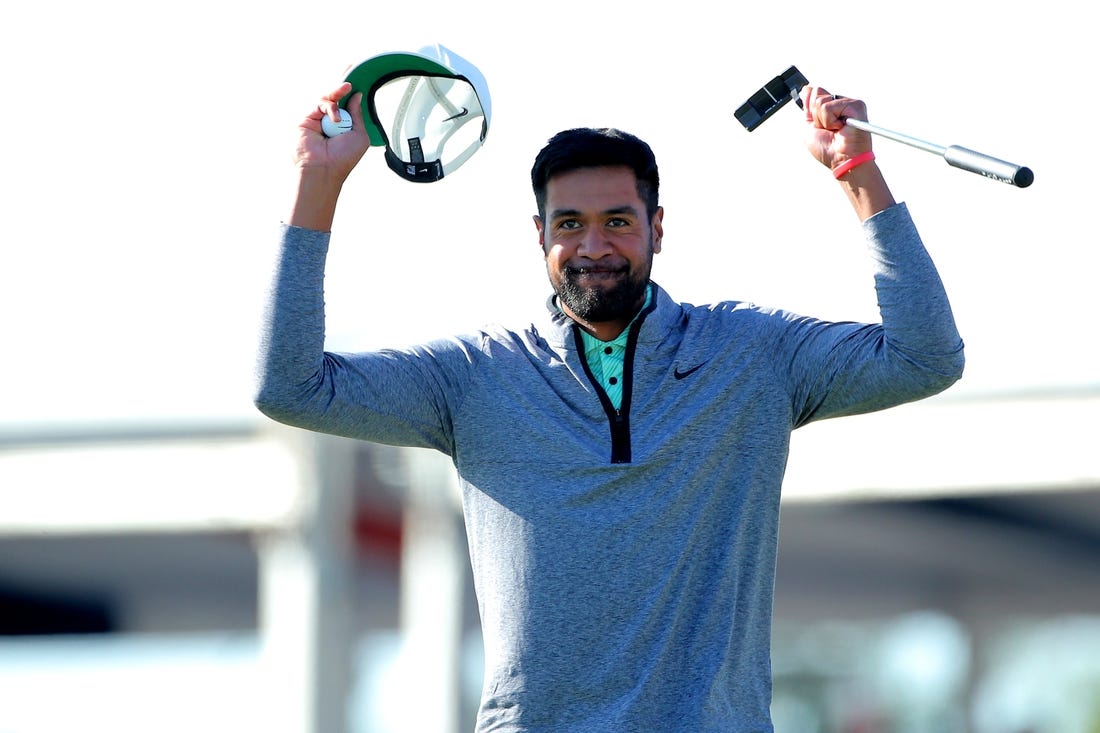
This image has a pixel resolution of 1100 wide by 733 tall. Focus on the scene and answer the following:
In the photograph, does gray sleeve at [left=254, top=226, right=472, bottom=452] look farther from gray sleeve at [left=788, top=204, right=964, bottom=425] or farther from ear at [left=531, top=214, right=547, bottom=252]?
gray sleeve at [left=788, top=204, right=964, bottom=425]

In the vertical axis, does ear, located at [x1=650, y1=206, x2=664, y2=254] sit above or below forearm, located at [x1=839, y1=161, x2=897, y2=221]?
below

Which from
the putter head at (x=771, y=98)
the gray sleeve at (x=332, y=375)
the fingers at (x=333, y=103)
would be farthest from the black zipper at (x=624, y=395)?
the fingers at (x=333, y=103)

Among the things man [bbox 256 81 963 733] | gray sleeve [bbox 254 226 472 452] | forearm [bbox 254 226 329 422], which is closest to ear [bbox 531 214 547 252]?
man [bbox 256 81 963 733]

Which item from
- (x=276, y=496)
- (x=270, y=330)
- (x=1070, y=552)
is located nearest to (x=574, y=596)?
(x=270, y=330)

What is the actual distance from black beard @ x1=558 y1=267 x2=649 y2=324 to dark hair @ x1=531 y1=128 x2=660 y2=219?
220 millimetres

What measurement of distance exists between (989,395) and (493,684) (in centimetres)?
1411

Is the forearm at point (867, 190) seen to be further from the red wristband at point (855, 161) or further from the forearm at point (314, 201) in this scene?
the forearm at point (314, 201)

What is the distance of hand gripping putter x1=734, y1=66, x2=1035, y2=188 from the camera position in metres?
4.05

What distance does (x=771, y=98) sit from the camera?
4.57 metres

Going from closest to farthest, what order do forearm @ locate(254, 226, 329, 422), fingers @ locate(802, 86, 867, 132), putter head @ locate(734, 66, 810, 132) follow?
forearm @ locate(254, 226, 329, 422)
fingers @ locate(802, 86, 867, 132)
putter head @ locate(734, 66, 810, 132)

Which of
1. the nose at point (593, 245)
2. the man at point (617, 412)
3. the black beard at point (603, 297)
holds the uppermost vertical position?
the nose at point (593, 245)

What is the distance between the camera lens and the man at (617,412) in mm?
4062

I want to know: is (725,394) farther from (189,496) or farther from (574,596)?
(189,496)

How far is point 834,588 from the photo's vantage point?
2883cm
